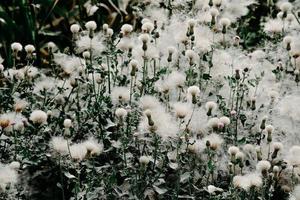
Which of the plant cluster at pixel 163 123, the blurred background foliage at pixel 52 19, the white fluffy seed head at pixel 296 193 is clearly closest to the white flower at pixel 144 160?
the plant cluster at pixel 163 123

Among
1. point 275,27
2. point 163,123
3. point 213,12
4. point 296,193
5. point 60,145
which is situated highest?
point 213,12

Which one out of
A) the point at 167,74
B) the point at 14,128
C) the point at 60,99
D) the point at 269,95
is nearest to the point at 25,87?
the point at 60,99

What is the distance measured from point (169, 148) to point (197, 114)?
0.87ft

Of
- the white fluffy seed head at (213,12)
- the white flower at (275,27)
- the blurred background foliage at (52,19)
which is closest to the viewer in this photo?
the white fluffy seed head at (213,12)

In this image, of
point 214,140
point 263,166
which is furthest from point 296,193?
point 214,140

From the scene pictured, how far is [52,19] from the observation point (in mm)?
5094

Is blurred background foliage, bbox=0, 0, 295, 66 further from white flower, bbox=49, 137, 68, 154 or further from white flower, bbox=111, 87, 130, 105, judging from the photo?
white flower, bbox=49, 137, 68, 154

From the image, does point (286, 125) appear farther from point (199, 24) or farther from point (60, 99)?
point (60, 99)

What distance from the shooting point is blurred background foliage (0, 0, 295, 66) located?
473 centimetres

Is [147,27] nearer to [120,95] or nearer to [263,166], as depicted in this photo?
[120,95]

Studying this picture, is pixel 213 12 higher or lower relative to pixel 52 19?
higher

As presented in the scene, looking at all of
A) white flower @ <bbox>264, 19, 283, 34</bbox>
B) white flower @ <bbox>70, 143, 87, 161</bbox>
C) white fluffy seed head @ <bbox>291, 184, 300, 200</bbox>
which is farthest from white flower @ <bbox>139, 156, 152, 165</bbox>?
white flower @ <bbox>264, 19, 283, 34</bbox>

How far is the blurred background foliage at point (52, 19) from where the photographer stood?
186 inches

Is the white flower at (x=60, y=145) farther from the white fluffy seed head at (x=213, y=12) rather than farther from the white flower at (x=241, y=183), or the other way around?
the white fluffy seed head at (x=213, y=12)
